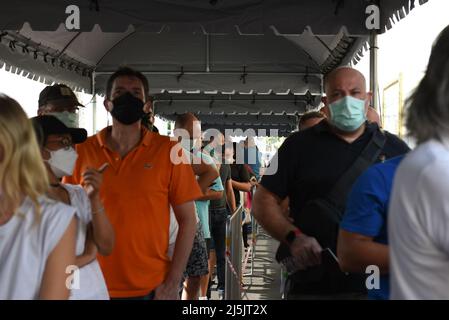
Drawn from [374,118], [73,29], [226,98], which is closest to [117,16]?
[73,29]

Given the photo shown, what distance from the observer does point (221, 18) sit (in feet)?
17.7

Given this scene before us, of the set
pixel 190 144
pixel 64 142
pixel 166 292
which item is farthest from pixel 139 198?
pixel 190 144

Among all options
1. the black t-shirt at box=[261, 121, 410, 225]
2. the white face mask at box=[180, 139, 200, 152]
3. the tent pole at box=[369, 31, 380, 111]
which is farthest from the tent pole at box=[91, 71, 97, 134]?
the black t-shirt at box=[261, 121, 410, 225]

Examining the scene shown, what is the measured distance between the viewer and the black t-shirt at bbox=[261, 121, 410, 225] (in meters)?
3.20

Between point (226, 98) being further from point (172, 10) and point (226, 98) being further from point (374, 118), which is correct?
point (374, 118)

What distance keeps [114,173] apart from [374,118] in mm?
2067

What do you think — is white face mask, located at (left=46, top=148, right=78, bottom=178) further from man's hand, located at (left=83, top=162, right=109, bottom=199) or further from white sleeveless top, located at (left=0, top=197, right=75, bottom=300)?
white sleeveless top, located at (left=0, top=197, right=75, bottom=300)

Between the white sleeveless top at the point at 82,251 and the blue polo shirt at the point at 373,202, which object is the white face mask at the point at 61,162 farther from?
the blue polo shirt at the point at 373,202

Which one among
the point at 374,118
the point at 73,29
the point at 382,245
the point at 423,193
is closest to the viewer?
the point at 423,193

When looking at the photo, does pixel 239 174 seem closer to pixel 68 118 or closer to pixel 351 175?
pixel 68 118

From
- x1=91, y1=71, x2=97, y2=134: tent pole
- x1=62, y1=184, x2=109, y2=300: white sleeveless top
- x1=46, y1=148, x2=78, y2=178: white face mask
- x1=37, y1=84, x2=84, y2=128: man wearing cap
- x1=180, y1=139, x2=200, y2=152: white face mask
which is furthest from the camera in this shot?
x1=91, y1=71, x2=97, y2=134: tent pole

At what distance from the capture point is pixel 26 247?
1.84m

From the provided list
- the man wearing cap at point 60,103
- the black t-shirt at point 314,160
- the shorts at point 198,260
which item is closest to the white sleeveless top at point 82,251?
the black t-shirt at point 314,160

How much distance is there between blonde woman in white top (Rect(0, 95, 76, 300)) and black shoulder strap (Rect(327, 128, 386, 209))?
1.61 meters
